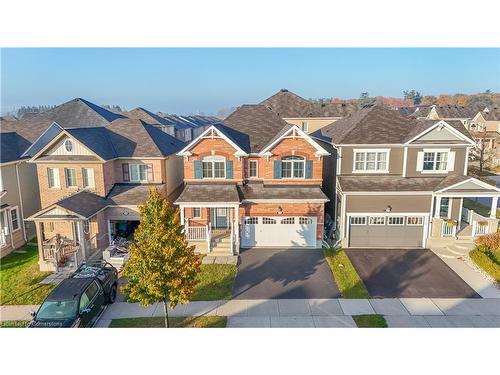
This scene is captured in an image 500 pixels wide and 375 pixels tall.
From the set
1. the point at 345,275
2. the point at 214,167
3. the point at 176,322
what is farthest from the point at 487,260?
the point at 214,167

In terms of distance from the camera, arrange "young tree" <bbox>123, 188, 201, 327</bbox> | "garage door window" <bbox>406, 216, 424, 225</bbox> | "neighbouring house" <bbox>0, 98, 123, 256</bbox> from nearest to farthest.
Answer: "young tree" <bbox>123, 188, 201, 327</bbox> < "neighbouring house" <bbox>0, 98, 123, 256</bbox> < "garage door window" <bbox>406, 216, 424, 225</bbox>

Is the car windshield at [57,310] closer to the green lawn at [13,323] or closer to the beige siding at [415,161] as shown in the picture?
the green lawn at [13,323]

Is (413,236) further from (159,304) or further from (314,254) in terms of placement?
(159,304)

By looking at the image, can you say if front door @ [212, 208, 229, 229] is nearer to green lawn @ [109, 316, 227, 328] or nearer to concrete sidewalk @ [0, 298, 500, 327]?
concrete sidewalk @ [0, 298, 500, 327]

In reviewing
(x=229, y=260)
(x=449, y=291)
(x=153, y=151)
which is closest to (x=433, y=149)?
(x=449, y=291)

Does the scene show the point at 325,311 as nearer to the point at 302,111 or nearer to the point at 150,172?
the point at 150,172

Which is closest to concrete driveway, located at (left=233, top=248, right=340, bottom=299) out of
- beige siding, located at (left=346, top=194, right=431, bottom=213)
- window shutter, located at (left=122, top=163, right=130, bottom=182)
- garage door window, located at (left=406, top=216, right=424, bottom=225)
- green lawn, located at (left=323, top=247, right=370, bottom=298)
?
green lawn, located at (left=323, top=247, right=370, bottom=298)

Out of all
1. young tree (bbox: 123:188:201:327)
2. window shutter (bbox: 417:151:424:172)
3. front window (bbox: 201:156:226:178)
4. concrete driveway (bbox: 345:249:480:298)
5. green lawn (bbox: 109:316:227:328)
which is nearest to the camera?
young tree (bbox: 123:188:201:327)

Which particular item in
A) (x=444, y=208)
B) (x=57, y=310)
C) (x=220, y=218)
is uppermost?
(x=444, y=208)
